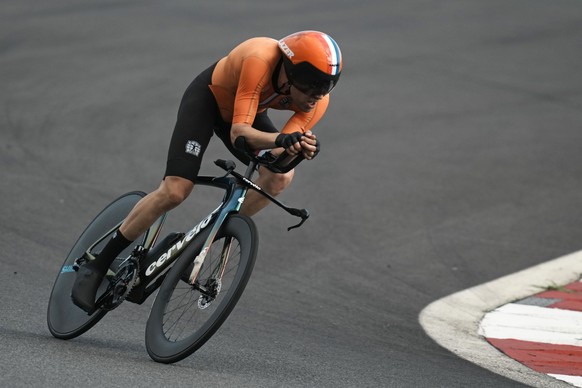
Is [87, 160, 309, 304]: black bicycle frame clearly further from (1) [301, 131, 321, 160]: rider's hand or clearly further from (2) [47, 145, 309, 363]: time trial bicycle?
(1) [301, 131, 321, 160]: rider's hand

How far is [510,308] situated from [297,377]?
296 cm

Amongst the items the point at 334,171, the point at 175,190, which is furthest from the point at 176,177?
the point at 334,171

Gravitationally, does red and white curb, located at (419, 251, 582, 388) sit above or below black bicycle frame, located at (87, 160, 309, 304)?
below

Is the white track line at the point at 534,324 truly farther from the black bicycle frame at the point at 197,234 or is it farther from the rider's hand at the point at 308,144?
the rider's hand at the point at 308,144

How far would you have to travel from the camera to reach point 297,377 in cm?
495

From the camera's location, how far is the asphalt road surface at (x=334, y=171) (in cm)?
565

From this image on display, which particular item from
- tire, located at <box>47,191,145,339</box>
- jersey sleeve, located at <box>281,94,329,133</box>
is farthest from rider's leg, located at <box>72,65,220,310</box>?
jersey sleeve, located at <box>281,94,329,133</box>

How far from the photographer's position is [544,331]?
6887 millimetres

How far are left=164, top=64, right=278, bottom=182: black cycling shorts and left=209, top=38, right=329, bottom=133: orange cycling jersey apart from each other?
5 cm

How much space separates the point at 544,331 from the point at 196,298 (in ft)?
9.10

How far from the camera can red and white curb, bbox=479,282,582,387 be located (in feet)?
19.8

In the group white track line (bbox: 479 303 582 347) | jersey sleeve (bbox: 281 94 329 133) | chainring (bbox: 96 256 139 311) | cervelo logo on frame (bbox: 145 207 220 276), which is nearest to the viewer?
cervelo logo on frame (bbox: 145 207 220 276)

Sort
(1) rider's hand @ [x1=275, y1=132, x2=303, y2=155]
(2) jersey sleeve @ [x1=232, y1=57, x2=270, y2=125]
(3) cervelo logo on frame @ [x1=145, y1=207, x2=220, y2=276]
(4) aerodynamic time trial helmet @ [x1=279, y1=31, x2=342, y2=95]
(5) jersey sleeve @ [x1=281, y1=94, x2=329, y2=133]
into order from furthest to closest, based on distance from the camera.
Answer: (5) jersey sleeve @ [x1=281, y1=94, x2=329, y2=133]
(3) cervelo logo on frame @ [x1=145, y1=207, x2=220, y2=276]
(2) jersey sleeve @ [x1=232, y1=57, x2=270, y2=125]
(4) aerodynamic time trial helmet @ [x1=279, y1=31, x2=342, y2=95]
(1) rider's hand @ [x1=275, y1=132, x2=303, y2=155]

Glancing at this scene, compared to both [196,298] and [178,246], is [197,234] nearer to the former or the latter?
[178,246]
